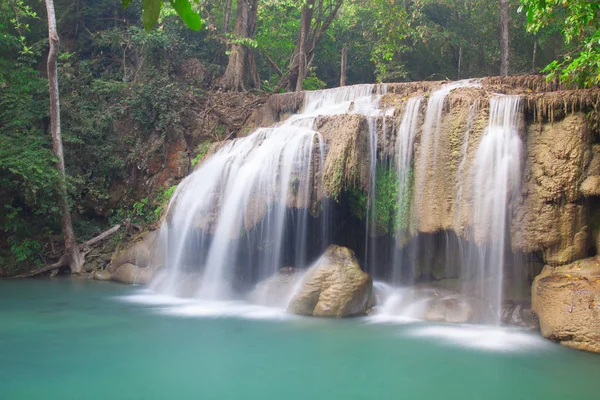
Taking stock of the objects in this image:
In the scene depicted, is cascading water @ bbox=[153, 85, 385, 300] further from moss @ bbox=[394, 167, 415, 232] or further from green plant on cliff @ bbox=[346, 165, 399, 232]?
moss @ bbox=[394, 167, 415, 232]

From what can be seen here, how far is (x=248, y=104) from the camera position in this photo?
1681 cm

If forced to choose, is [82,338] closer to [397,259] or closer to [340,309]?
[340,309]

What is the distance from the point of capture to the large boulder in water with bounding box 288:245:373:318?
8742mm

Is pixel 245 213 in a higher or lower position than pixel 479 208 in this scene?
lower

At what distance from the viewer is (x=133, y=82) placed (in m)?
17.0

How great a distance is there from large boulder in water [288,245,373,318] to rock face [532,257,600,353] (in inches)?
108

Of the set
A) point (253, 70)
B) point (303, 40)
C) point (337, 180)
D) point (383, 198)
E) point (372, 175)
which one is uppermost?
point (303, 40)

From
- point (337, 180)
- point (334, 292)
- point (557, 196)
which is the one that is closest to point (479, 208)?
point (557, 196)

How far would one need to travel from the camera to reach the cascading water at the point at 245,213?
10.1 meters

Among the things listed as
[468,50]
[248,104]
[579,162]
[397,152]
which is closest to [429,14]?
[468,50]

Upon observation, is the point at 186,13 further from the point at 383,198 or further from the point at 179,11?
the point at 383,198

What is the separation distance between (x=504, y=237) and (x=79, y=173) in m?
11.7

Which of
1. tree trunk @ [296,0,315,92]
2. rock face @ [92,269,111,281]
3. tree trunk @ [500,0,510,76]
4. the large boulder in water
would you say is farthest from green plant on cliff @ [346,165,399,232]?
tree trunk @ [500,0,510,76]

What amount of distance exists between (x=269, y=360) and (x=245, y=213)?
4161 mm
